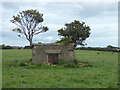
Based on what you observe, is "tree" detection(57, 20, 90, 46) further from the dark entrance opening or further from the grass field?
the grass field

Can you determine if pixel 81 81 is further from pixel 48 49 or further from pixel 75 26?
pixel 75 26

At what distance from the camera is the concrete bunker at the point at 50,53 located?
18.2 m

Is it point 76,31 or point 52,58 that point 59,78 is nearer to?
point 52,58

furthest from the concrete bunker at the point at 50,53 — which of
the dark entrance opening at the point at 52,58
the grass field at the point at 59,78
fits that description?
the grass field at the point at 59,78

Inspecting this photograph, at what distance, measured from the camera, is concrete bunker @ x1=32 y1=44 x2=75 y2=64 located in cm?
1822

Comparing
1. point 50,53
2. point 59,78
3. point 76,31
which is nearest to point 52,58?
point 50,53

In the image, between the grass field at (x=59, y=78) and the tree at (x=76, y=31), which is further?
the tree at (x=76, y=31)

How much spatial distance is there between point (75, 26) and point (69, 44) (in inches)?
1536

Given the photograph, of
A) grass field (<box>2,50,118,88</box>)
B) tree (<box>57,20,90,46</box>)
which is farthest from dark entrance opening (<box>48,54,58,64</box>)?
tree (<box>57,20,90,46</box>)

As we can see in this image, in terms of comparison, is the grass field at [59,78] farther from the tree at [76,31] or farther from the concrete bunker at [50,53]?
the tree at [76,31]

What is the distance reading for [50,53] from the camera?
18.3 meters

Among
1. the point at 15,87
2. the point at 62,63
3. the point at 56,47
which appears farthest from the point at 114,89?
the point at 56,47

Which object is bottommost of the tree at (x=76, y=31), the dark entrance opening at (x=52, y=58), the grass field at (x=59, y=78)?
the grass field at (x=59, y=78)

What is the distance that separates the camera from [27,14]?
57.3 metres
